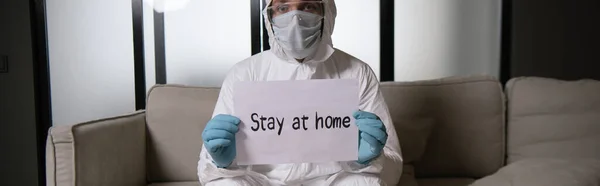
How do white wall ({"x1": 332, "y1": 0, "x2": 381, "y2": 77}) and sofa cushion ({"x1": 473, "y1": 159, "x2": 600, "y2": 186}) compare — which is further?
white wall ({"x1": 332, "y1": 0, "x2": 381, "y2": 77})

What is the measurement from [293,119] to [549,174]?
2.14 ft

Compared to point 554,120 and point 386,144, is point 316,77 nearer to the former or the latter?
point 386,144

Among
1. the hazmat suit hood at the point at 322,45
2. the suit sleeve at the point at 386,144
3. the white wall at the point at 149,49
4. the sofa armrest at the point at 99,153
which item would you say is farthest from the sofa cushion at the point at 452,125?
the white wall at the point at 149,49

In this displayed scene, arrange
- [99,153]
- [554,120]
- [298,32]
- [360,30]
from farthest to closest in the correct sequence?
[360,30]
[554,120]
[99,153]
[298,32]

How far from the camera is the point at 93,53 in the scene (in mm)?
2006

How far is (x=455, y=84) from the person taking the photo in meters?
1.40

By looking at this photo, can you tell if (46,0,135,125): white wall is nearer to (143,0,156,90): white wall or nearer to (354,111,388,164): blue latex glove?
(143,0,156,90): white wall

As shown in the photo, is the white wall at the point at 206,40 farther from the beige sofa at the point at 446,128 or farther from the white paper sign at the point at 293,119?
the white paper sign at the point at 293,119

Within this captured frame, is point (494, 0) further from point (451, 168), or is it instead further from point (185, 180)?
point (185, 180)

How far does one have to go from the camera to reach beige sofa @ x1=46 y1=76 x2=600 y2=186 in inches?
50.5

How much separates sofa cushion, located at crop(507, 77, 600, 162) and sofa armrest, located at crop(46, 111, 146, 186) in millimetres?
1184

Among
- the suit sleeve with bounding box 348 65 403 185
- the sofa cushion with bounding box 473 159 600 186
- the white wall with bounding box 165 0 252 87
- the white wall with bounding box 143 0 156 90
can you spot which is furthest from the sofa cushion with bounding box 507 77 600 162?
the white wall with bounding box 143 0 156 90

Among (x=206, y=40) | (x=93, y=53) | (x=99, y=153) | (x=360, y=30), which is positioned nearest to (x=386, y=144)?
(x=99, y=153)

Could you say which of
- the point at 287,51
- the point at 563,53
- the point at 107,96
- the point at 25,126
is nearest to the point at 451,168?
the point at 287,51
